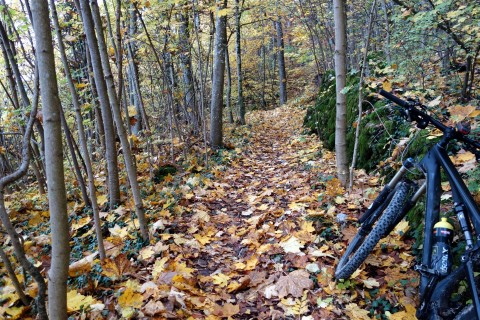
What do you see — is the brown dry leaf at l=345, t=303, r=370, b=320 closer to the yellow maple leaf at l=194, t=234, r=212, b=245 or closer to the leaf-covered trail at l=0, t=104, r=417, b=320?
the leaf-covered trail at l=0, t=104, r=417, b=320

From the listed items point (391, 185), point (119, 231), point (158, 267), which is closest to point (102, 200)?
point (119, 231)

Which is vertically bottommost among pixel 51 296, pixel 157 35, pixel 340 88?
pixel 51 296

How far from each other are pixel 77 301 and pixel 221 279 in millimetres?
1271

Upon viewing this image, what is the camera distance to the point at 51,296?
5.56ft

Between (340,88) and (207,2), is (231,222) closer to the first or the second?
(340,88)

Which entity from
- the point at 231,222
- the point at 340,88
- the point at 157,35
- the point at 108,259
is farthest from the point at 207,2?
the point at 108,259

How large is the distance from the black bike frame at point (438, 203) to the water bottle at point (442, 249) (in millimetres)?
42

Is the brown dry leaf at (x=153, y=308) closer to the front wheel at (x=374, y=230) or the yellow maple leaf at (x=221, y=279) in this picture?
the yellow maple leaf at (x=221, y=279)

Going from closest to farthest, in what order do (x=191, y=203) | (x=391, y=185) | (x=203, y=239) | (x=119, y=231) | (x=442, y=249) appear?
(x=442, y=249) → (x=391, y=185) → (x=203, y=239) → (x=119, y=231) → (x=191, y=203)

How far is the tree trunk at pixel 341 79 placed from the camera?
434cm

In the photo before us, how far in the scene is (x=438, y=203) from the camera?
7.11ft

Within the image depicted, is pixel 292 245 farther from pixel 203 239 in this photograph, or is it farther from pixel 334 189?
pixel 334 189

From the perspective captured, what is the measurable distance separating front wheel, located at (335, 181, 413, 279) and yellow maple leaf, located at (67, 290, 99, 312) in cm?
218

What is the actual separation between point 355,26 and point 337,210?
11.4m
